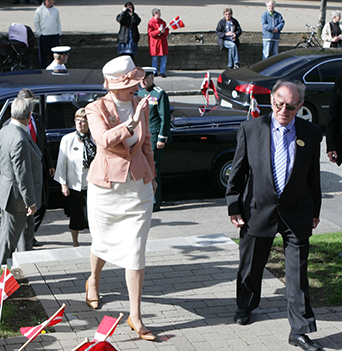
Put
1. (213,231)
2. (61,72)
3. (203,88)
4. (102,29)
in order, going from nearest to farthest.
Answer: (213,231), (61,72), (203,88), (102,29)

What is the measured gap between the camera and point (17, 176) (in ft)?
18.4

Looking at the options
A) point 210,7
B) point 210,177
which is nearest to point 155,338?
point 210,177

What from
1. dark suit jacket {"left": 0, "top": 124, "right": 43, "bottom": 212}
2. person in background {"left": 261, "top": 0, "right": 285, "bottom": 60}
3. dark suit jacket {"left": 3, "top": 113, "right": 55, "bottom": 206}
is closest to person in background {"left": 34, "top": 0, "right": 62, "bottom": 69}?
person in background {"left": 261, "top": 0, "right": 285, "bottom": 60}

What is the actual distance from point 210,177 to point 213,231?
1.52 m

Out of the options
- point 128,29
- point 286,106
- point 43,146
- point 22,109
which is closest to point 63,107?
point 43,146

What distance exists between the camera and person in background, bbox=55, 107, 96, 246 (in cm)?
661

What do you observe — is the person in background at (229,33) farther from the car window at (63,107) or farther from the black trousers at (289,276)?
the black trousers at (289,276)

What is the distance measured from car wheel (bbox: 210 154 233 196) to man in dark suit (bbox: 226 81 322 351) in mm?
4469

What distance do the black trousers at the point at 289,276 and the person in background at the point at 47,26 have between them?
13.1m

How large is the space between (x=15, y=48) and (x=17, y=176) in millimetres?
12224

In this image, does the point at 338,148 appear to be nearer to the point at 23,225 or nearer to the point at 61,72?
the point at 23,225

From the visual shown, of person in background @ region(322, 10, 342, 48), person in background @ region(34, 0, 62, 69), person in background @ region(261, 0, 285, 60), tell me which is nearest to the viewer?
person in background @ region(34, 0, 62, 69)

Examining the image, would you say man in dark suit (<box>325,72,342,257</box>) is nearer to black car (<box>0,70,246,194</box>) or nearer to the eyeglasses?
the eyeglasses

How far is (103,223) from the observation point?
4523mm
